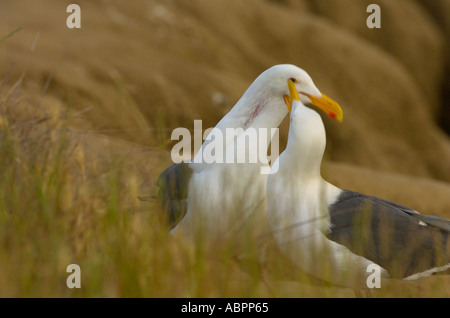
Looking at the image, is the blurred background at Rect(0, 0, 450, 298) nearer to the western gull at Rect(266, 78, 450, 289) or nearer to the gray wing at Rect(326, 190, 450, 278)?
the western gull at Rect(266, 78, 450, 289)

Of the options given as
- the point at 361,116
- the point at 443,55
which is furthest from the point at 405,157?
the point at 443,55

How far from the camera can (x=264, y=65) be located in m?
13.0

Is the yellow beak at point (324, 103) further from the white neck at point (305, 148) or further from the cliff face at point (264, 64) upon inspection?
the cliff face at point (264, 64)

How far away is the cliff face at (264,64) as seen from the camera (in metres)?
8.88

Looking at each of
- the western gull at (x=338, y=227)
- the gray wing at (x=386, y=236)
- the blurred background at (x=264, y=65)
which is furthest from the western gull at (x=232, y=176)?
the blurred background at (x=264, y=65)

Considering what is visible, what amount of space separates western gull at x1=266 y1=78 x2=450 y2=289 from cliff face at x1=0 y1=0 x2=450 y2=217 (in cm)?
324

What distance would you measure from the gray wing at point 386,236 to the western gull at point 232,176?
1.33 ft

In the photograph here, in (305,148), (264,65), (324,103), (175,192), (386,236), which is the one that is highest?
(264,65)

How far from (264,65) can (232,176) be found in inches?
380

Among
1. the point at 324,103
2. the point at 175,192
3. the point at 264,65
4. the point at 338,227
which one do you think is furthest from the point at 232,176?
the point at 264,65

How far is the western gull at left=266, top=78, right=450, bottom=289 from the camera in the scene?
3314 mm

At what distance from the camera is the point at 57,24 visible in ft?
34.4

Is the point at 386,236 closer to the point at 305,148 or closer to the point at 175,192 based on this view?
the point at 305,148

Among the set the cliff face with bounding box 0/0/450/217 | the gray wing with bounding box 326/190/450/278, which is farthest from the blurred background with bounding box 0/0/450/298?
the gray wing with bounding box 326/190/450/278
